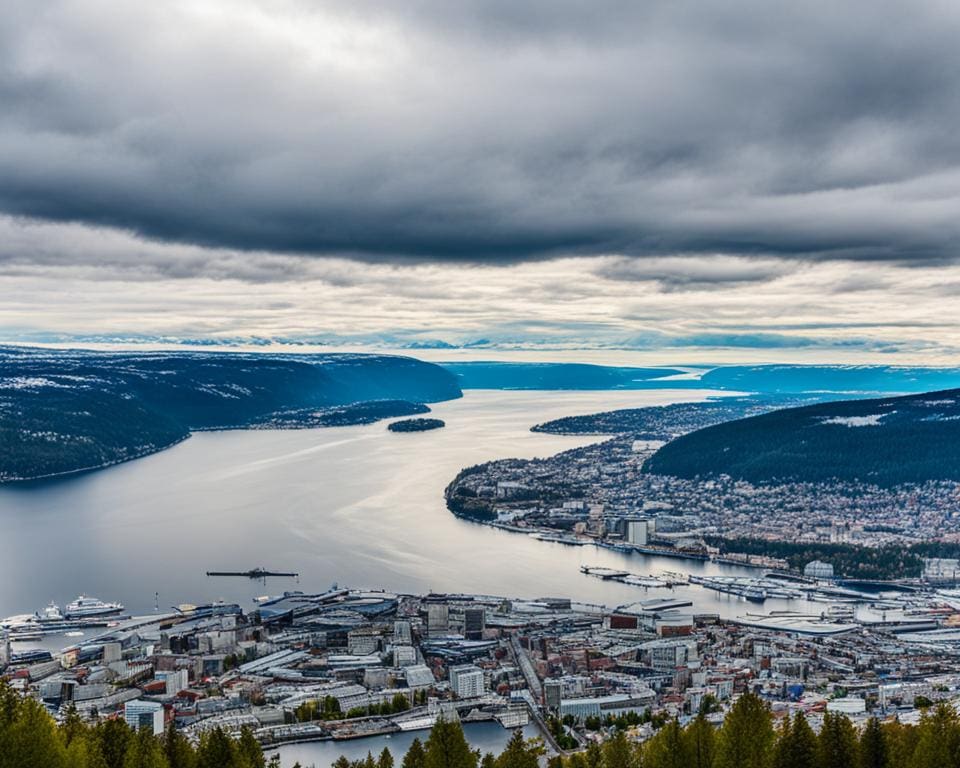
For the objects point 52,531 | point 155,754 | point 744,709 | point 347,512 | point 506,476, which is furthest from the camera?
point 506,476

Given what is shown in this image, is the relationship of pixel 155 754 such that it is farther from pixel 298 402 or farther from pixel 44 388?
pixel 298 402

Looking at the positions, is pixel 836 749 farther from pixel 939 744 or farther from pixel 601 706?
pixel 601 706

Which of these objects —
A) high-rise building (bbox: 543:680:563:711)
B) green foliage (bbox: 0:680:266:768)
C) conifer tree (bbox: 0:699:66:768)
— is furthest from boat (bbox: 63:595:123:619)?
conifer tree (bbox: 0:699:66:768)

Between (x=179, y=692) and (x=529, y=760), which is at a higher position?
(x=529, y=760)

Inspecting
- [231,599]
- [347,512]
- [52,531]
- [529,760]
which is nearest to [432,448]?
[347,512]

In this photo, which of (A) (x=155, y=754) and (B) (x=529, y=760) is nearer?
(A) (x=155, y=754)

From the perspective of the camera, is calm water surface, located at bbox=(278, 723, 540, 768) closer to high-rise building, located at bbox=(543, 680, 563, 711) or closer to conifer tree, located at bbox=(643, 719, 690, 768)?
high-rise building, located at bbox=(543, 680, 563, 711)
